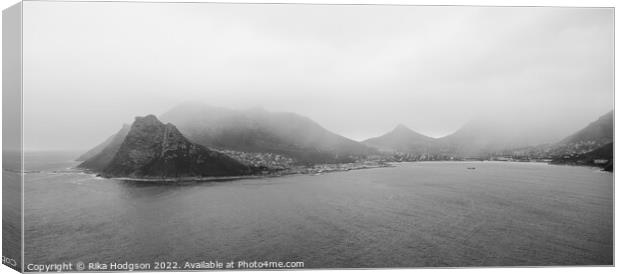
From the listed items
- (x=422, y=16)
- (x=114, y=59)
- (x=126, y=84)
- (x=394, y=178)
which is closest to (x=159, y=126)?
(x=126, y=84)

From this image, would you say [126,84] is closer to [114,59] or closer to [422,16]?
[114,59]

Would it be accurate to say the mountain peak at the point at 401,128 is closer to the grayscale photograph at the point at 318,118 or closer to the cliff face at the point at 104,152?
the grayscale photograph at the point at 318,118

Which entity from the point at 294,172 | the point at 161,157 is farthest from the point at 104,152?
the point at 294,172

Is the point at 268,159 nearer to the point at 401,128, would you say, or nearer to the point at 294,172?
the point at 294,172

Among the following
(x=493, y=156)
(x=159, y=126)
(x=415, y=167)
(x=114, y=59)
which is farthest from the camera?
(x=415, y=167)

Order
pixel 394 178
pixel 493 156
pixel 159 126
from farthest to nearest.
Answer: pixel 394 178
pixel 493 156
pixel 159 126

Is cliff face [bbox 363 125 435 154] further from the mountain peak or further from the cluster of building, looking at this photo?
the cluster of building

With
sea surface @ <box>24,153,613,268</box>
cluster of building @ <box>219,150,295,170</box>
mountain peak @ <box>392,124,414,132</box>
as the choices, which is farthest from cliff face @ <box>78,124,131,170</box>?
mountain peak @ <box>392,124,414,132</box>
